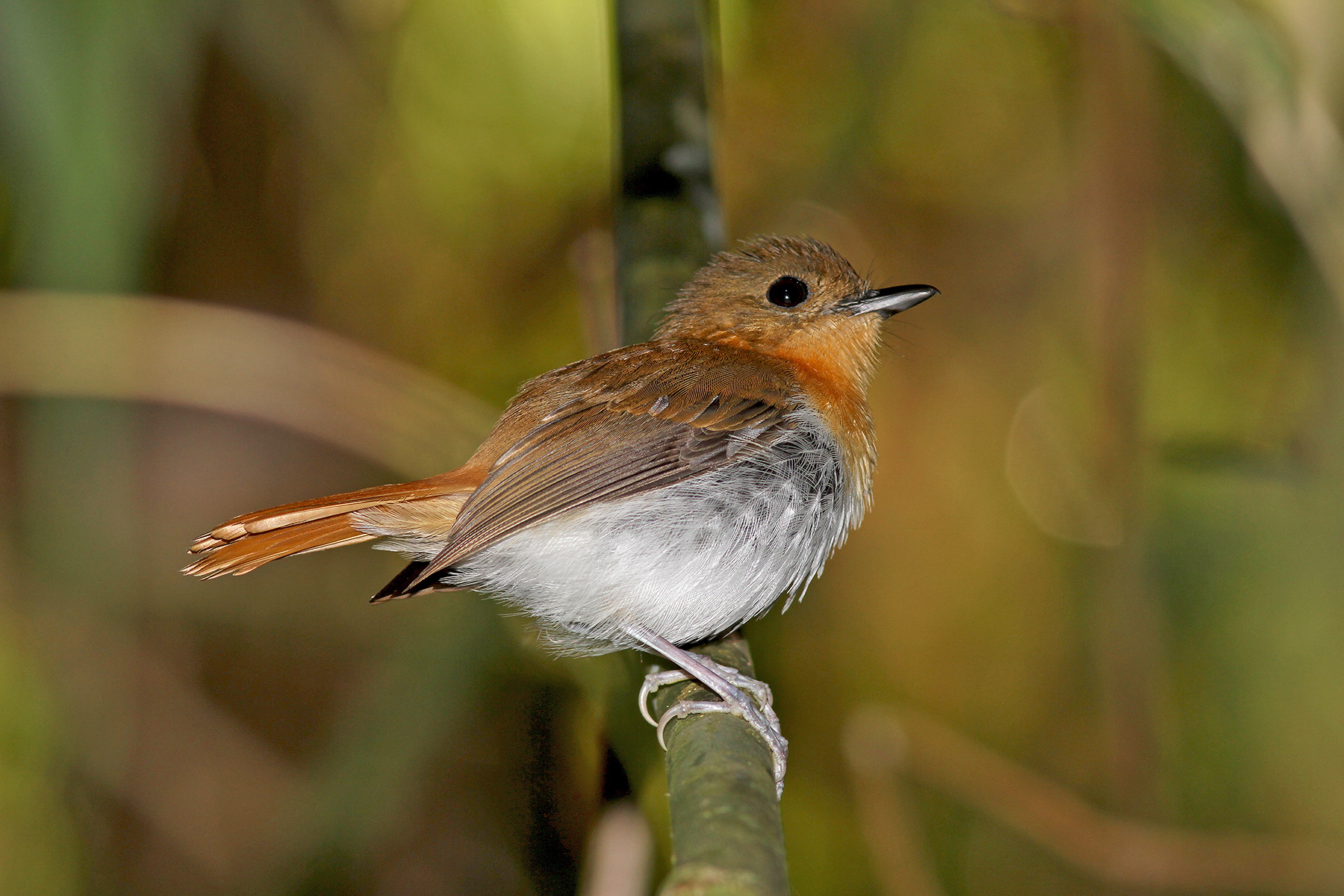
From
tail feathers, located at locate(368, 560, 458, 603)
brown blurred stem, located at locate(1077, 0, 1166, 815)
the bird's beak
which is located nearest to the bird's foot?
tail feathers, located at locate(368, 560, 458, 603)

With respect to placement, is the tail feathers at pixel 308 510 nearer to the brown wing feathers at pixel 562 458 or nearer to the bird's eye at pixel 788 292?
the brown wing feathers at pixel 562 458

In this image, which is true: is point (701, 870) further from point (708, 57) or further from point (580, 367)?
point (708, 57)

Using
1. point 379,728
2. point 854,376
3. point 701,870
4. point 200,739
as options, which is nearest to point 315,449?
point 200,739

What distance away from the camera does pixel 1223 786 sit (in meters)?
3.58

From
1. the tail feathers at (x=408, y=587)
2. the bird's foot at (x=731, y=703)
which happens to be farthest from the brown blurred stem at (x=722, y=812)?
the tail feathers at (x=408, y=587)

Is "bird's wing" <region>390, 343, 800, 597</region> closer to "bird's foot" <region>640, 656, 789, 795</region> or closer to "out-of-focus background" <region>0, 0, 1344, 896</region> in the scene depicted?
"bird's foot" <region>640, 656, 789, 795</region>

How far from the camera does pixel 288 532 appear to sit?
2396mm

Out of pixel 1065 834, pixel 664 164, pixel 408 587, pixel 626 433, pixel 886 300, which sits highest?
pixel 664 164

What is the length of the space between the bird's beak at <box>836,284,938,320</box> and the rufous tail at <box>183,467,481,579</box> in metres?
1.28

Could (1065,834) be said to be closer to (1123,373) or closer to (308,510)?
(1123,373)

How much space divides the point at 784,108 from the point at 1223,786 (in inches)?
122

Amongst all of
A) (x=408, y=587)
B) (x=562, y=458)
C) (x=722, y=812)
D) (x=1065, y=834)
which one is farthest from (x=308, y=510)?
(x=1065, y=834)

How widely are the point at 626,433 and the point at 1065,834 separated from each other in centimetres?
188

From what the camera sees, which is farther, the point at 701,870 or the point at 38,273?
the point at 38,273
